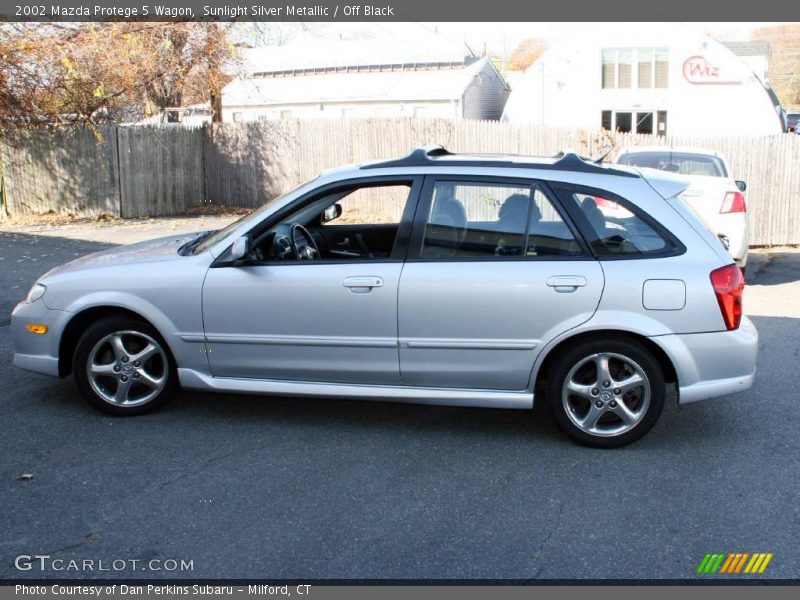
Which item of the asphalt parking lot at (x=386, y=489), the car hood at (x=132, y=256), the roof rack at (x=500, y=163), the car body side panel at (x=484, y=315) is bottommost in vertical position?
the asphalt parking lot at (x=386, y=489)

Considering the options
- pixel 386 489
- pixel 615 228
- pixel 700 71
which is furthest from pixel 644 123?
pixel 386 489

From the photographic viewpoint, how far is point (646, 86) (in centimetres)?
3067

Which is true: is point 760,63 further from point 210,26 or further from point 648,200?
point 648,200

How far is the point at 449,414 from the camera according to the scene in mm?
6129

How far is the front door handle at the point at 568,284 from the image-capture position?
522 cm

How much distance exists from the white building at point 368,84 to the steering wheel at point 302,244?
88.1ft

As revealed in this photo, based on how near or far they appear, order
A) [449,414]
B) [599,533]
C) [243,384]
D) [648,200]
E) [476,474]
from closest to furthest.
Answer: [599,533] < [476,474] < [648,200] < [243,384] < [449,414]

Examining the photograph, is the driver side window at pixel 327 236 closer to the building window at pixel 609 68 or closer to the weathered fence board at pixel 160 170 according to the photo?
the weathered fence board at pixel 160 170

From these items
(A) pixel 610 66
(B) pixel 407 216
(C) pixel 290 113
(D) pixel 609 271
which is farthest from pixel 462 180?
(C) pixel 290 113

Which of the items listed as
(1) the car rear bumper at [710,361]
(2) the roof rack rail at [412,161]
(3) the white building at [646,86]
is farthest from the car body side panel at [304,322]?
(3) the white building at [646,86]

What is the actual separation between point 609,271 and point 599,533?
63.4 inches

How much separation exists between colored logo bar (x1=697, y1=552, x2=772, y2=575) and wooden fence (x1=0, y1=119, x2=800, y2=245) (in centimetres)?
1316

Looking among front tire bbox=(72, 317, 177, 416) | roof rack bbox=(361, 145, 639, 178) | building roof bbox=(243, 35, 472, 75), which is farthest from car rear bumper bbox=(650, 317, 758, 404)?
building roof bbox=(243, 35, 472, 75)

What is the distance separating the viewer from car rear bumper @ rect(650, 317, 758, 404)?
204 inches
